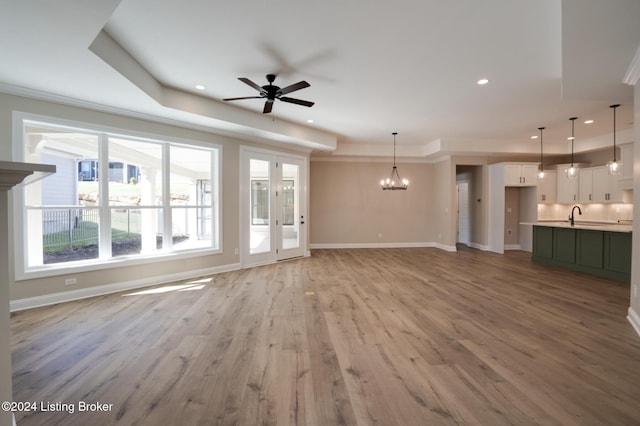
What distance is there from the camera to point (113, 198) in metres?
4.40

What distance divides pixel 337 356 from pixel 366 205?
22.2 feet

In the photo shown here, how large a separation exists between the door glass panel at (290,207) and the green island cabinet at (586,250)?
562 centimetres

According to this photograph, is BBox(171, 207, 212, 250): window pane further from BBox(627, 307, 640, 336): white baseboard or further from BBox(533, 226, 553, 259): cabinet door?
BBox(533, 226, 553, 259): cabinet door

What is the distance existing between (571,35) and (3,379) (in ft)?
13.9

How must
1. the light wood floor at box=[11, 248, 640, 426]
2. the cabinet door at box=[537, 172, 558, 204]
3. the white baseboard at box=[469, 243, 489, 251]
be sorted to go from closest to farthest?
the light wood floor at box=[11, 248, 640, 426] < the cabinet door at box=[537, 172, 558, 204] < the white baseboard at box=[469, 243, 489, 251]

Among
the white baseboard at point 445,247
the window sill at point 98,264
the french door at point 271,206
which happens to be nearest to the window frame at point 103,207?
the window sill at point 98,264

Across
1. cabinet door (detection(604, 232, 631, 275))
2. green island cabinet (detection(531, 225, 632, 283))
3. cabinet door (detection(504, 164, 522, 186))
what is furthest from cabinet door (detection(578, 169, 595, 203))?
cabinet door (detection(604, 232, 631, 275))

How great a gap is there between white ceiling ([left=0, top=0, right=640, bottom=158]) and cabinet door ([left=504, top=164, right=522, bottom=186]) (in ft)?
8.05

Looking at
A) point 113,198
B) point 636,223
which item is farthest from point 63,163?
point 636,223

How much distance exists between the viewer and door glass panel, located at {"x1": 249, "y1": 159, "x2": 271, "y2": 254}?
242 inches

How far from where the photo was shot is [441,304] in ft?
12.3

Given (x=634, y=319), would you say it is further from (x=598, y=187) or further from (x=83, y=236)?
(x=83, y=236)

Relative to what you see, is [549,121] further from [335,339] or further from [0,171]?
[0,171]

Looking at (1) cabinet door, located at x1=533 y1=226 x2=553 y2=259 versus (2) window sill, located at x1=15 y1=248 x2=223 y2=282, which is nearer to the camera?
(2) window sill, located at x1=15 y1=248 x2=223 y2=282
